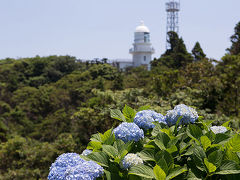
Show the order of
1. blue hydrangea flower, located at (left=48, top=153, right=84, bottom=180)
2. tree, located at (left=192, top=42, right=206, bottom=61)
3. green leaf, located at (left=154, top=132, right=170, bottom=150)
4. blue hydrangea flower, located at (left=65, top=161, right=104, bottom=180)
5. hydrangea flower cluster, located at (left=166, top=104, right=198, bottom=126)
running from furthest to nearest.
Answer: tree, located at (left=192, top=42, right=206, bottom=61) → hydrangea flower cluster, located at (left=166, top=104, right=198, bottom=126) → green leaf, located at (left=154, top=132, right=170, bottom=150) → blue hydrangea flower, located at (left=48, top=153, right=84, bottom=180) → blue hydrangea flower, located at (left=65, top=161, right=104, bottom=180)

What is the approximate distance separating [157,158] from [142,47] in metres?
35.9

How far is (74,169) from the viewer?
1.32m

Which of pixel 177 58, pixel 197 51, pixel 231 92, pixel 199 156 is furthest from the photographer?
pixel 197 51

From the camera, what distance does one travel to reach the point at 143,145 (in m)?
1.66

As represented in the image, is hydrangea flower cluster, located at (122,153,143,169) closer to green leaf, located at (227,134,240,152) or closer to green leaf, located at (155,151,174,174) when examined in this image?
green leaf, located at (155,151,174,174)

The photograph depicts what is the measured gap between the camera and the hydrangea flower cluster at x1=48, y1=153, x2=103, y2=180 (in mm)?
1296

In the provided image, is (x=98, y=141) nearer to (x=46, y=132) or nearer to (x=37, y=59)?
(x=46, y=132)

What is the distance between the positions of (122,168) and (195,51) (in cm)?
2875

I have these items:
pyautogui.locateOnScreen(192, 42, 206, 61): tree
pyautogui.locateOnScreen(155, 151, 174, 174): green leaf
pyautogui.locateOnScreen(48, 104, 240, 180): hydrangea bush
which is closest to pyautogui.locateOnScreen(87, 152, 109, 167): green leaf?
pyautogui.locateOnScreen(48, 104, 240, 180): hydrangea bush

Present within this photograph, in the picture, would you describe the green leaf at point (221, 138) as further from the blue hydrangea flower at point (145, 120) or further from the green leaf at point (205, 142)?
the blue hydrangea flower at point (145, 120)

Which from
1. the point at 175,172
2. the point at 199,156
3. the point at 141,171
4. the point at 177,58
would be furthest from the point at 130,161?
the point at 177,58

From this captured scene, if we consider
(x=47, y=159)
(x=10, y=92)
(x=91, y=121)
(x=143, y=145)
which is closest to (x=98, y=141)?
(x=143, y=145)

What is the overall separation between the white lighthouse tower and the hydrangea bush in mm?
35020

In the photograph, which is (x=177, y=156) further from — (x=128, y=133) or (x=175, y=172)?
(x=128, y=133)
